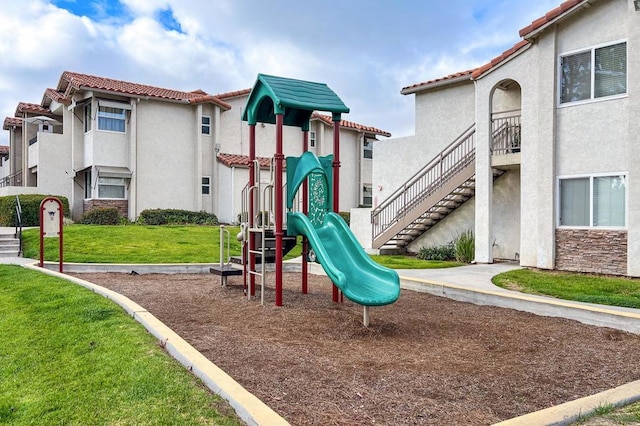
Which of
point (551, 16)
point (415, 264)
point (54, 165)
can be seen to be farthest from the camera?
point (54, 165)

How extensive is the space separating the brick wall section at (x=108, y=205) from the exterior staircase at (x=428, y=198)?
14157 mm

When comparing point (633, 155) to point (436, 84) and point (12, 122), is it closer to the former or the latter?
point (436, 84)

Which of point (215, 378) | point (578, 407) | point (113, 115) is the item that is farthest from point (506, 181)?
point (113, 115)

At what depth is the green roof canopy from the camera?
28.9 ft

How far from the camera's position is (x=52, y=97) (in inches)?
1131

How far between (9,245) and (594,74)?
17.8 meters

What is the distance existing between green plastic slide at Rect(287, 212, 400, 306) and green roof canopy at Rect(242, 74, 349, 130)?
1859 millimetres

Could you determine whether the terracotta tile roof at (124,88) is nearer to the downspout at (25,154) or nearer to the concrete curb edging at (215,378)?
the downspout at (25,154)

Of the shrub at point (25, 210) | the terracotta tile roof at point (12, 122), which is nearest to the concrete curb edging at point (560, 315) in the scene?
the shrub at point (25, 210)

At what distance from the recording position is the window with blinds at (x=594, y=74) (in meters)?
12.4

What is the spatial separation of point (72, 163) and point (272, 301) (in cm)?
2179

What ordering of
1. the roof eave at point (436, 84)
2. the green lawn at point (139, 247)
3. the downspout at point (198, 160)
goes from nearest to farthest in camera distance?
the green lawn at point (139, 247) < the roof eave at point (436, 84) < the downspout at point (198, 160)

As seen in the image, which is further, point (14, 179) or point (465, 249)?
point (14, 179)

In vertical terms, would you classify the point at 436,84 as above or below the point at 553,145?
above
